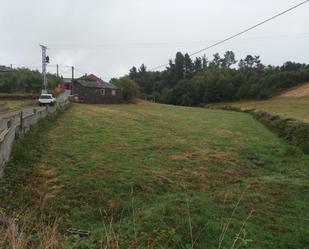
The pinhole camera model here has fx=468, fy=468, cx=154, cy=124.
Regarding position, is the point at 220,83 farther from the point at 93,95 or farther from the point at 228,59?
the point at 228,59

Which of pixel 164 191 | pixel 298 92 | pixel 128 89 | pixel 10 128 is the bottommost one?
pixel 164 191

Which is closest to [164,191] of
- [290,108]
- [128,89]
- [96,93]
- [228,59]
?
[290,108]

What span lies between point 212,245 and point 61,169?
235 inches

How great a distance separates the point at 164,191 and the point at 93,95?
199 feet

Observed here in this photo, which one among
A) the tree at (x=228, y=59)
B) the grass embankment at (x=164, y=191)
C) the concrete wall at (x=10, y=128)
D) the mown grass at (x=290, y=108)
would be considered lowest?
the grass embankment at (x=164, y=191)

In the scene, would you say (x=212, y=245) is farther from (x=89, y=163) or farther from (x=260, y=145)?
(x=260, y=145)

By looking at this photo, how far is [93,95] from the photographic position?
70.9 metres

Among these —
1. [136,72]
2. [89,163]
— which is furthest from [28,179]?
[136,72]

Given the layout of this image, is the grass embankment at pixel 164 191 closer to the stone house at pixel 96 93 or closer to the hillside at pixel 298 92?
the stone house at pixel 96 93

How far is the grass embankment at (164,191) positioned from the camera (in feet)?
27.8

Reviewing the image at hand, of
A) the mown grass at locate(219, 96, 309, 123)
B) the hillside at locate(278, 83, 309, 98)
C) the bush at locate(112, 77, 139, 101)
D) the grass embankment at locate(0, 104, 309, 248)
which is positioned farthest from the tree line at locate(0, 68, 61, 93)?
the grass embankment at locate(0, 104, 309, 248)

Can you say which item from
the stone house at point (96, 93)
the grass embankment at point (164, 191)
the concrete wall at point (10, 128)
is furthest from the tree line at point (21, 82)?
the grass embankment at point (164, 191)

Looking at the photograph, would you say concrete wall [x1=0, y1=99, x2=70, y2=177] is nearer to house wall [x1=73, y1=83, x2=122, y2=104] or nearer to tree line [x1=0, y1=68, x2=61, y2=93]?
house wall [x1=73, y1=83, x2=122, y2=104]

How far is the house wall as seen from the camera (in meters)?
69.6
